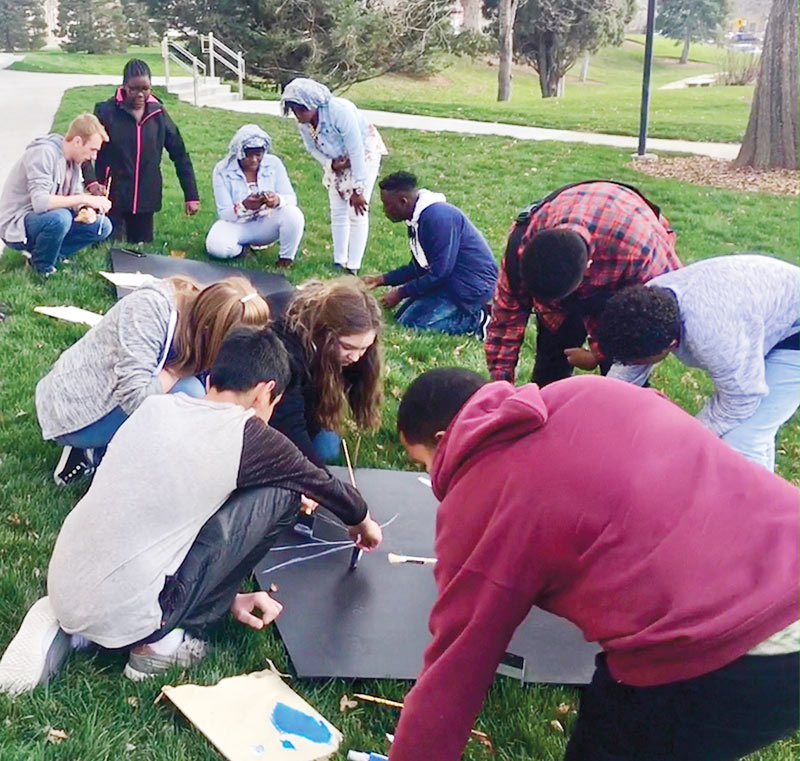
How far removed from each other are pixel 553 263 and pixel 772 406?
0.91 meters

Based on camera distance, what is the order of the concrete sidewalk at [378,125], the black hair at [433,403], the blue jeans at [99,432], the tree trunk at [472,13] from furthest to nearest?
the tree trunk at [472,13] < the concrete sidewalk at [378,125] < the blue jeans at [99,432] < the black hair at [433,403]

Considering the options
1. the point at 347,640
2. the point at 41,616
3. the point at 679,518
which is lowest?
the point at 347,640

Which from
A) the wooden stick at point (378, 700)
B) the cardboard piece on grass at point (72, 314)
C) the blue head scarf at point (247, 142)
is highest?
the blue head scarf at point (247, 142)

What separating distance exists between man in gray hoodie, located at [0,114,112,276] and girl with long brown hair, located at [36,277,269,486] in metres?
2.48

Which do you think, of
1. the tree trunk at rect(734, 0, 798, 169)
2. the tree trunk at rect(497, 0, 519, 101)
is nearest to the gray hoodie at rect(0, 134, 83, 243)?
the tree trunk at rect(734, 0, 798, 169)

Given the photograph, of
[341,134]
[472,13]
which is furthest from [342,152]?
[472,13]

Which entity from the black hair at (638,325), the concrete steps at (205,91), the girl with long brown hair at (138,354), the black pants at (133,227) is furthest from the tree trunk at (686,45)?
the girl with long brown hair at (138,354)

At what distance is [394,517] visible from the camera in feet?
10.9

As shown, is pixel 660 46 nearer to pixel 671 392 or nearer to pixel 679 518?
pixel 671 392

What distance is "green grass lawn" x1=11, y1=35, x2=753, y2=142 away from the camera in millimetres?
14648

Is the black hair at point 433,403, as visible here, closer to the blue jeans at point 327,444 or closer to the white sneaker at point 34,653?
the white sneaker at point 34,653

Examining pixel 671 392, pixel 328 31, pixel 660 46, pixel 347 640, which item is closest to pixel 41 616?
pixel 347 640

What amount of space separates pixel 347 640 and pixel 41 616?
32.9 inches

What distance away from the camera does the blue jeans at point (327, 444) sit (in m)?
3.62
